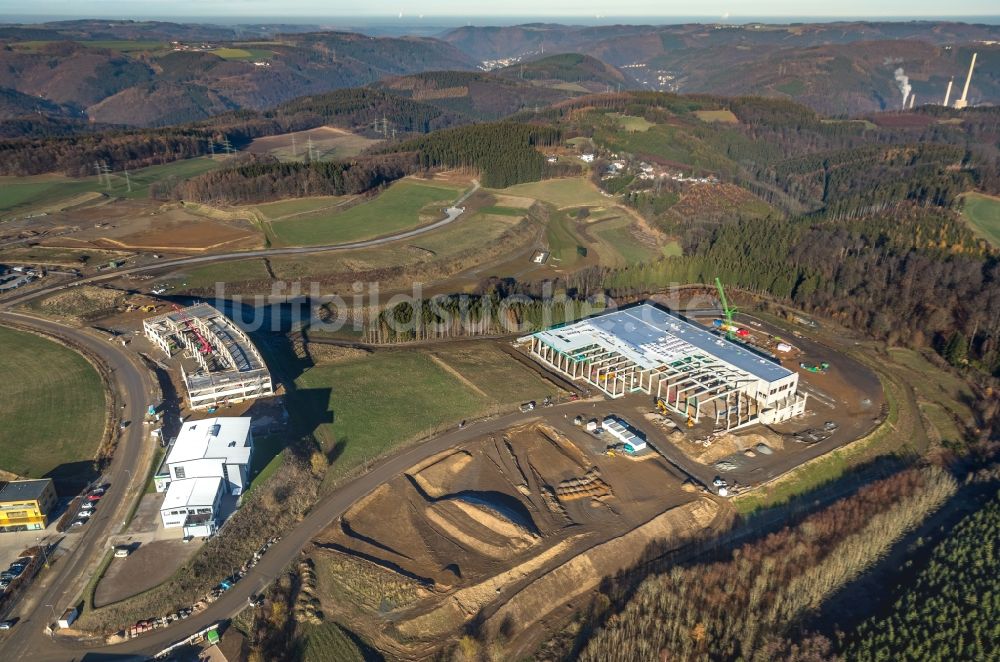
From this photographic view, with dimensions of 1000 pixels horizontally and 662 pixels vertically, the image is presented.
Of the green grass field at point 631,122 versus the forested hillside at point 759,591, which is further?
the green grass field at point 631,122

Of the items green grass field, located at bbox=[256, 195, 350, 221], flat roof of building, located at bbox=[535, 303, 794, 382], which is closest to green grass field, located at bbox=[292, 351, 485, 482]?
flat roof of building, located at bbox=[535, 303, 794, 382]

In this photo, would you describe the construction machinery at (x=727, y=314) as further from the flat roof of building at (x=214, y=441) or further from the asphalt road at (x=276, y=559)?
the flat roof of building at (x=214, y=441)

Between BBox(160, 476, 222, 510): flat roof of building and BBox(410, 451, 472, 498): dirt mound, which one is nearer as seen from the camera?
BBox(160, 476, 222, 510): flat roof of building

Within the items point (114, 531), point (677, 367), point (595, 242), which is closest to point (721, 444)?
point (677, 367)

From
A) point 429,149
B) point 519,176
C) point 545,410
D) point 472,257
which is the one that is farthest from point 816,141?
point 545,410

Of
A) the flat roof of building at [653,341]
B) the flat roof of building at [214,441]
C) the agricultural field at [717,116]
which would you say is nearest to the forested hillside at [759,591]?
the flat roof of building at [653,341]

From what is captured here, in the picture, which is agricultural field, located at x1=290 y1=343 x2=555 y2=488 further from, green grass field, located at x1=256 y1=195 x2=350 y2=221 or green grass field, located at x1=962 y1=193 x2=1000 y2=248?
green grass field, located at x1=962 y1=193 x2=1000 y2=248
